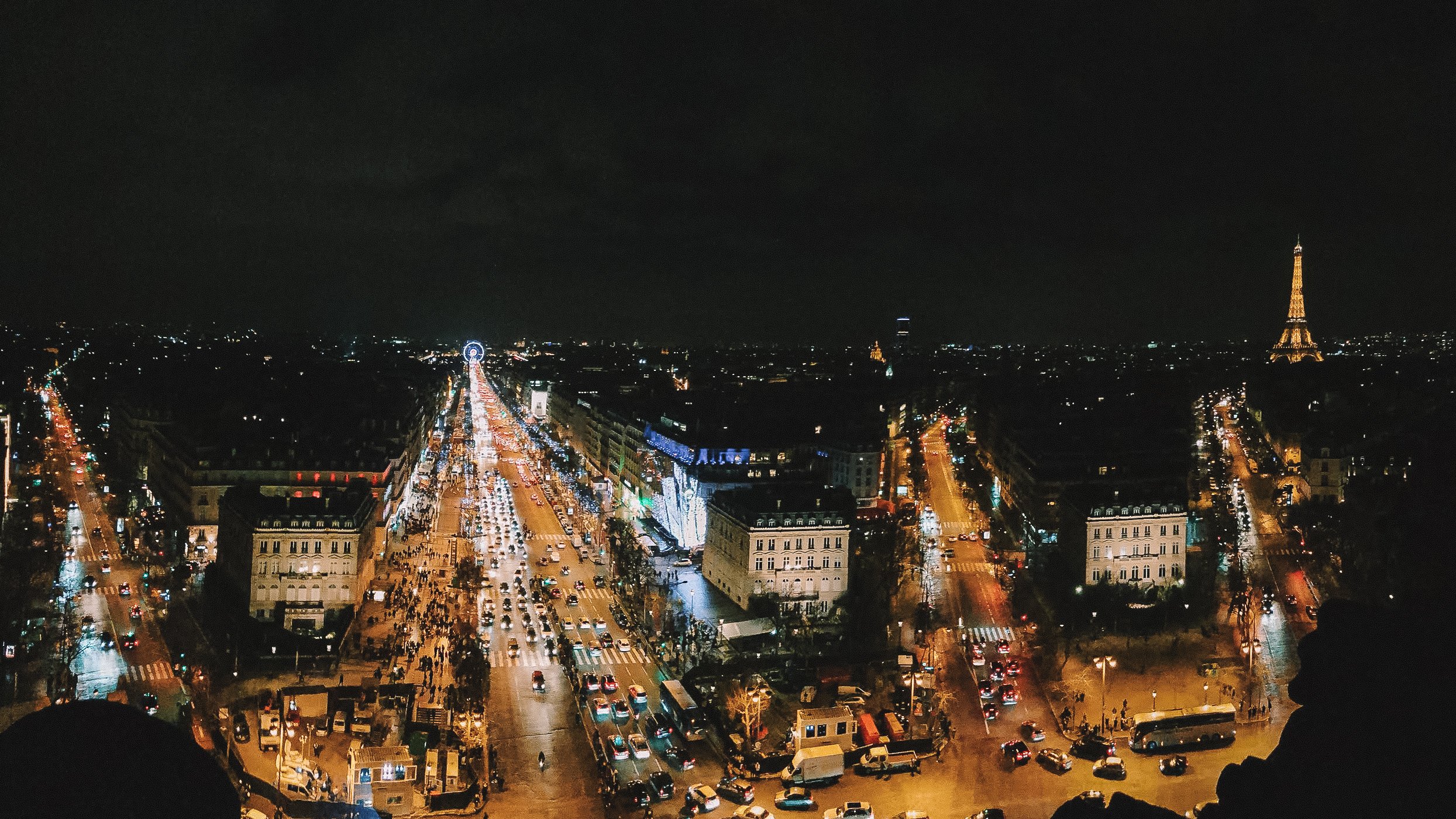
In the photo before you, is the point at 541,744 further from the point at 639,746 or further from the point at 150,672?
the point at 150,672

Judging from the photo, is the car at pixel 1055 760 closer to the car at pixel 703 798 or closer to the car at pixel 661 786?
the car at pixel 703 798

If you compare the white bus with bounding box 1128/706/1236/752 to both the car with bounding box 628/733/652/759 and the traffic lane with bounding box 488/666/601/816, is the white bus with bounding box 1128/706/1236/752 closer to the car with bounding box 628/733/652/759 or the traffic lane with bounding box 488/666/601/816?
the car with bounding box 628/733/652/759

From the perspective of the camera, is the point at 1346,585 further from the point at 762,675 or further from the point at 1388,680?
the point at 1388,680

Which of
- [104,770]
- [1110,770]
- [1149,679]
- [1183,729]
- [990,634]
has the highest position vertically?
[104,770]

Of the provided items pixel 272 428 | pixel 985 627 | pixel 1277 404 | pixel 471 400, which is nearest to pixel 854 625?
pixel 985 627

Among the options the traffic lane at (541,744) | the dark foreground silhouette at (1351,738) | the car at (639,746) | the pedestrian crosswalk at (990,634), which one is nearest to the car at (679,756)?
the car at (639,746)

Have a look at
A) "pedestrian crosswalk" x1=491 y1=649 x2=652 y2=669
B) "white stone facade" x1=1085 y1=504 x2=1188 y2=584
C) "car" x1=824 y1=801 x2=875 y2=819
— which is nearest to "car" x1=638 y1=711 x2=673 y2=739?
"pedestrian crosswalk" x1=491 y1=649 x2=652 y2=669

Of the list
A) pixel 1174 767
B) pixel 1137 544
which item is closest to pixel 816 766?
pixel 1174 767
